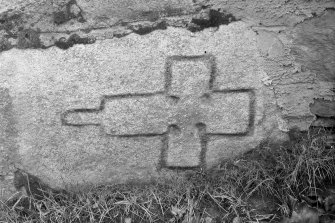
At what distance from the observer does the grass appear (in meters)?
2.08

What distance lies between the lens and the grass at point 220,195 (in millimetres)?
2076

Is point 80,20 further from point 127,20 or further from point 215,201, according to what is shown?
point 215,201

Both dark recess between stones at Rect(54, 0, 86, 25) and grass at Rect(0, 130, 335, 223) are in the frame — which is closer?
dark recess between stones at Rect(54, 0, 86, 25)

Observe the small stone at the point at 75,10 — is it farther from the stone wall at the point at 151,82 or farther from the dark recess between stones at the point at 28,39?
the dark recess between stones at the point at 28,39

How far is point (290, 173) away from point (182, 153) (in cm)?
49

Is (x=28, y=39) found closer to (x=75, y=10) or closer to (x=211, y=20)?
(x=75, y=10)

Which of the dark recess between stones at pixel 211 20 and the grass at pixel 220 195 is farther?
the grass at pixel 220 195

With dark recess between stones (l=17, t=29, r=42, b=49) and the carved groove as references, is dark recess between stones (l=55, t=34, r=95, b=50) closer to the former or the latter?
dark recess between stones (l=17, t=29, r=42, b=49)

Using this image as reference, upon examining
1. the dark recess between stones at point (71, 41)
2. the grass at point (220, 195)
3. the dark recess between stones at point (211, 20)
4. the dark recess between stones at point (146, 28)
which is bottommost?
the grass at point (220, 195)

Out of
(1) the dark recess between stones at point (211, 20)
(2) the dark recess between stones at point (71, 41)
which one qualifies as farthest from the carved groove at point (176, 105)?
(2) the dark recess between stones at point (71, 41)

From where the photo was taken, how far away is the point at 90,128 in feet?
7.00

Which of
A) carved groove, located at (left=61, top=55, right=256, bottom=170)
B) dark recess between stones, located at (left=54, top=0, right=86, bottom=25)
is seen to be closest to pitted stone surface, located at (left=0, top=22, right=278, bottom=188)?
carved groove, located at (left=61, top=55, right=256, bottom=170)

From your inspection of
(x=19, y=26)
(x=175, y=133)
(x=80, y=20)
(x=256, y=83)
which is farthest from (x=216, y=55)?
(x=19, y=26)

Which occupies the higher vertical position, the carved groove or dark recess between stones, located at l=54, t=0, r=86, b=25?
dark recess between stones, located at l=54, t=0, r=86, b=25
